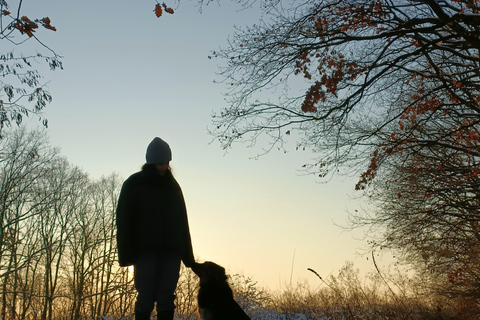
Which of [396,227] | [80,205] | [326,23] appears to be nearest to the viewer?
[326,23]

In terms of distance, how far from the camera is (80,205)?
3584 cm

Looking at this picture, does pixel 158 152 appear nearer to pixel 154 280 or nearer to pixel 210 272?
pixel 154 280

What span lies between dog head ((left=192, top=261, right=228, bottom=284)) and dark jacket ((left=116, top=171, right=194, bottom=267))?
21 centimetres

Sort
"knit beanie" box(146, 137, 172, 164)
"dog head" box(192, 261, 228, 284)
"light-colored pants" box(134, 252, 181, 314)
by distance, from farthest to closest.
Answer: "dog head" box(192, 261, 228, 284), "knit beanie" box(146, 137, 172, 164), "light-colored pants" box(134, 252, 181, 314)

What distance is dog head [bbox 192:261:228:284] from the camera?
4707 millimetres

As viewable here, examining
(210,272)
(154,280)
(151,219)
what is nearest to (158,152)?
(151,219)

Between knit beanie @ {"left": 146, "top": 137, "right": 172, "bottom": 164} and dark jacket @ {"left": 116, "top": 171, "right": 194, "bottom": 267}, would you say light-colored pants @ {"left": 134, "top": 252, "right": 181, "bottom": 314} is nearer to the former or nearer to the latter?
dark jacket @ {"left": 116, "top": 171, "right": 194, "bottom": 267}

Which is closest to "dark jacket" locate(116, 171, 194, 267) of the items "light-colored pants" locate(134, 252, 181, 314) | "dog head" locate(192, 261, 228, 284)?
"light-colored pants" locate(134, 252, 181, 314)

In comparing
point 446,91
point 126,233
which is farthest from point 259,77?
point 126,233

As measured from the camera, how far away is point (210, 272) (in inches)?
186

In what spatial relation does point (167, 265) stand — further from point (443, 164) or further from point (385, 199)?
point (385, 199)

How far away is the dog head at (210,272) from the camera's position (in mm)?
4707

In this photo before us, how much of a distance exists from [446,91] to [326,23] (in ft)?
12.2

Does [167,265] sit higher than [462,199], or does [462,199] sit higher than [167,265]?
[462,199]
